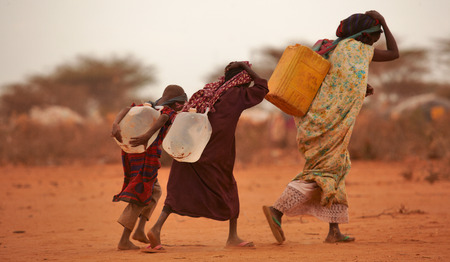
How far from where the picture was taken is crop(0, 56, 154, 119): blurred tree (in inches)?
1201

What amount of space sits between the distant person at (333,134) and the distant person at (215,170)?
477 millimetres

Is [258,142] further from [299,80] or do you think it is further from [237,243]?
[237,243]

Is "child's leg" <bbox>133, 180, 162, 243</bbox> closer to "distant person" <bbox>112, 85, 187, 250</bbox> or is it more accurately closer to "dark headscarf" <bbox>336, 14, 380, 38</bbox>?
"distant person" <bbox>112, 85, 187, 250</bbox>

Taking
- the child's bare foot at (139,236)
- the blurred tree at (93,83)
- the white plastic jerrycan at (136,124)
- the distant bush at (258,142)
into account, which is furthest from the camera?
the blurred tree at (93,83)

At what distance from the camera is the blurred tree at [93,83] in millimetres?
30500

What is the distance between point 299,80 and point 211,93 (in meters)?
0.82

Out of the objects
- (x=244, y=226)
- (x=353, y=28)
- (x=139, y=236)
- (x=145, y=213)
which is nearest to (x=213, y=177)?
(x=145, y=213)

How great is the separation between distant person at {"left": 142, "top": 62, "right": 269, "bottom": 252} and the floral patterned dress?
0.58 metres

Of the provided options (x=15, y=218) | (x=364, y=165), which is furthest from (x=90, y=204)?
(x=364, y=165)

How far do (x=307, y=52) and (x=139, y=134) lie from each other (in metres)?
1.69

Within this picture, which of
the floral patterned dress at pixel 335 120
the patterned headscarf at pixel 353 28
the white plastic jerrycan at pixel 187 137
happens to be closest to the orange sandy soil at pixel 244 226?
the floral patterned dress at pixel 335 120

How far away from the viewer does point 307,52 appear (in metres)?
5.27

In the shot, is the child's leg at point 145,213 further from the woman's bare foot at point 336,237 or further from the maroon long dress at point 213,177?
the woman's bare foot at point 336,237

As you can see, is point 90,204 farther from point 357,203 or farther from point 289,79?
point 289,79
